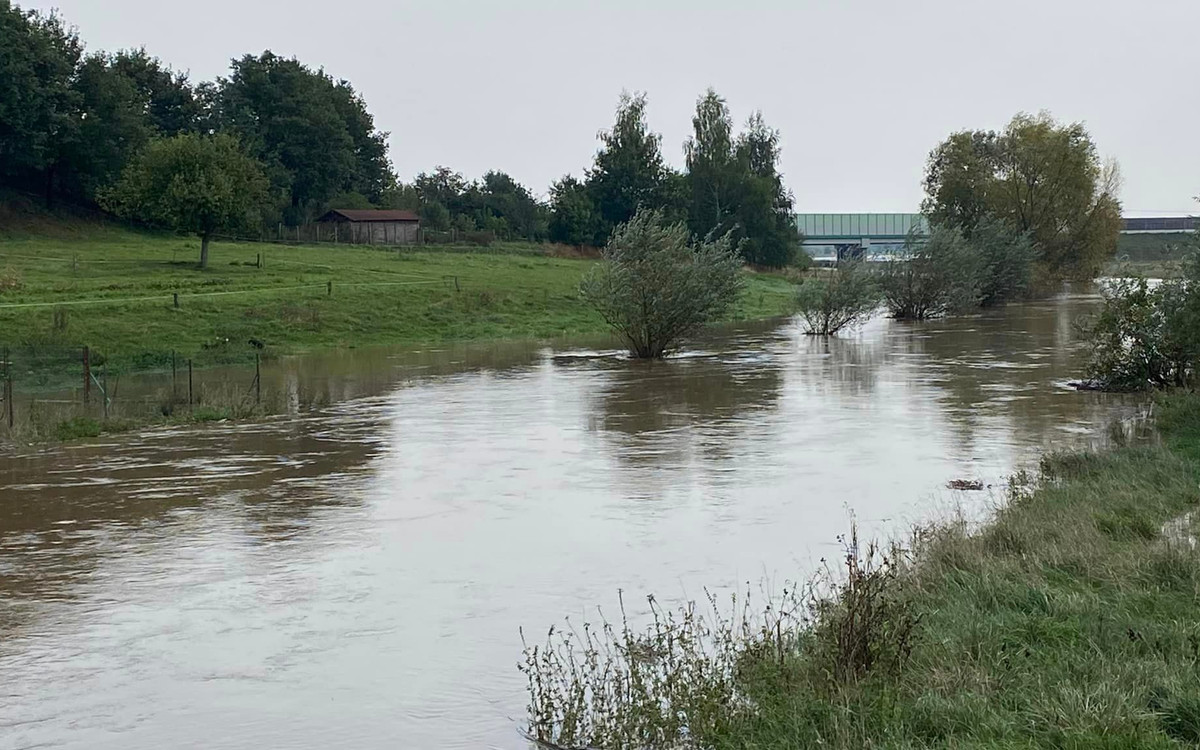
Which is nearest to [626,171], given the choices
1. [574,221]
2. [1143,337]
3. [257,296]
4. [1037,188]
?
[574,221]

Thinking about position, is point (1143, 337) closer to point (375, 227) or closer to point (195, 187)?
point (195, 187)

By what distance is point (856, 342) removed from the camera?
44438 mm

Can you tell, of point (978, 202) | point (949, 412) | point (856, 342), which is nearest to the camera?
point (949, 412)

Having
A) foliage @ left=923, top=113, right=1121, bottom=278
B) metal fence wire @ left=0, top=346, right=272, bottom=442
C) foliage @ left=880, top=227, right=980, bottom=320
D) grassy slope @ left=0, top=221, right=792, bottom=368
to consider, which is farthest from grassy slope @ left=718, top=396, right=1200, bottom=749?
foliage @ left=923, top=113, right=1121, bottom=278

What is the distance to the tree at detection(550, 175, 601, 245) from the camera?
3369 inches

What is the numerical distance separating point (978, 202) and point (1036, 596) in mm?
74229

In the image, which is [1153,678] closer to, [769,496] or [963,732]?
[963,732]

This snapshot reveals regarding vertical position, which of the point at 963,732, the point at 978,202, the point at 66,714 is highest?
the point at 978,202

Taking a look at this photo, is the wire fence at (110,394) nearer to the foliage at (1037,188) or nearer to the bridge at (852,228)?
the foliage at (1037,188)

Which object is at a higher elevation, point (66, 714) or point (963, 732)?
point (963, 732)

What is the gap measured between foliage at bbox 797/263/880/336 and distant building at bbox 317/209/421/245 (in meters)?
37.8

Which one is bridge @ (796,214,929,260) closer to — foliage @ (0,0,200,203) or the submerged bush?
foliage @ (0,0,200,203)

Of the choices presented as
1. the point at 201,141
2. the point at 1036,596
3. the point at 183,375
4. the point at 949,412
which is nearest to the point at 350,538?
the point at 1036,596

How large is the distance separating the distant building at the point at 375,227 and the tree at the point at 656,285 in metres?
44.5
